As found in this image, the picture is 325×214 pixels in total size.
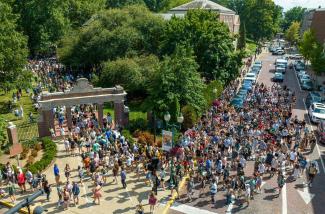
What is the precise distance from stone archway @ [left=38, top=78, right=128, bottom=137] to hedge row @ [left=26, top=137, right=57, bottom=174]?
1.49 m

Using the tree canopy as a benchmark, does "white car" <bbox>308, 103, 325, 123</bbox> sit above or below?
below

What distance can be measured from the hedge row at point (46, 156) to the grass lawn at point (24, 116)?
7.93 feet

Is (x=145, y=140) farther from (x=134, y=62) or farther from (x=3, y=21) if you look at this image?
(x=3, y=21)

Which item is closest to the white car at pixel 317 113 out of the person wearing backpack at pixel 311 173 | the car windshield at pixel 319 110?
the car windshield at pixel 319 110

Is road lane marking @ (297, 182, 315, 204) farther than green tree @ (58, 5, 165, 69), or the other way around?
green tree @ (58, 5, 165, 69)

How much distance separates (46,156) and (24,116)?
11265mm

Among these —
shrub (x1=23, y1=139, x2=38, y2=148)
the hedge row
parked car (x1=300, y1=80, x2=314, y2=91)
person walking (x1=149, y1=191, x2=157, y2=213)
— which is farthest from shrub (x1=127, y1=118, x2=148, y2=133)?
parked car (x1=300, y1=80, x2=314, y2=91)

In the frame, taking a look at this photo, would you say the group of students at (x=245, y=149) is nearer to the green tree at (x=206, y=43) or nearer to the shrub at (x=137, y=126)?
the shrub at (x=137, y=126)

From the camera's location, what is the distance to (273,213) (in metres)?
18.5

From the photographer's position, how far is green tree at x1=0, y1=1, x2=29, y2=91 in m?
35.3

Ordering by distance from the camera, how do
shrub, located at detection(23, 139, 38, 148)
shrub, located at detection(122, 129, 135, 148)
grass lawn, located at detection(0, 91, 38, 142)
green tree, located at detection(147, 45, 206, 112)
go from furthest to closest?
green tree, located at detection(147, 45, 206, 112) < grass lawn, located at detection(0, 91, 38, 142) < shrub, located at detection(23, 139, 38, 148) < shrub, located at detection(122, 129, 135, 148)

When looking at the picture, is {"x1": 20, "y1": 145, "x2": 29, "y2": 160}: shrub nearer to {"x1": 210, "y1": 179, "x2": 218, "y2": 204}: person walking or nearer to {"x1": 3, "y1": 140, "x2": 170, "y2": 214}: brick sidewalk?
{"x1": 3, "y1": 140, "x2": 170, "y2": 214}: brick sidewalk

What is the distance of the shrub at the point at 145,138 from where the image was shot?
27281 mm

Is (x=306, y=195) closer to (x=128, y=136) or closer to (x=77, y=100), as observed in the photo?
(x=128, y=136)
